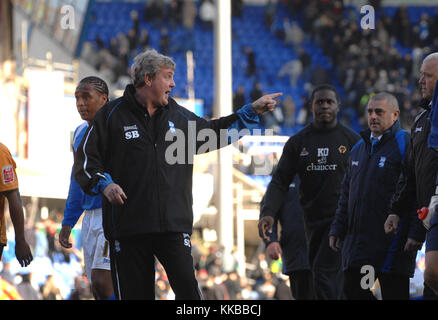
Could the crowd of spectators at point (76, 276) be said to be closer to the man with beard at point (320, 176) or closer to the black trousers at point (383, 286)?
the man with beard at point (320, 176)

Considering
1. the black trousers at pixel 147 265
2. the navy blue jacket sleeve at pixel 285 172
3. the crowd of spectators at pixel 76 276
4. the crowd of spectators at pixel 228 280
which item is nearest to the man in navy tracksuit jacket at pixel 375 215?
the navy blue jacket sleeve at pixel 285 172

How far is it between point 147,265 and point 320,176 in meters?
3.20

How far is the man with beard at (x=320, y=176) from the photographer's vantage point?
28.3 ft

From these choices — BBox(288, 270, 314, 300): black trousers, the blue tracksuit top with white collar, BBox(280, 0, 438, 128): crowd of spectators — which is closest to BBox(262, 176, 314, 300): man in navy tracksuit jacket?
BBox(288, 270, 314, 300): black trousers

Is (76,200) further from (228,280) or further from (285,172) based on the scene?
(228,280)

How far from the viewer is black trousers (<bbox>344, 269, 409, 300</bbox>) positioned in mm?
7176

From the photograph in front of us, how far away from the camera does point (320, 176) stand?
28.4 ft

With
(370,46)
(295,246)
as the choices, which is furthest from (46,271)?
(370,46)

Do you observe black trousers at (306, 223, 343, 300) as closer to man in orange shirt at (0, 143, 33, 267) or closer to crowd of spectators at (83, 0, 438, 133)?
man in orange shirt at (0, 143, 33, 267)

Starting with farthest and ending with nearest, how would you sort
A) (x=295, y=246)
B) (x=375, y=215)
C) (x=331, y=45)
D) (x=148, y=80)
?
1. (x=331, y=45)
2. (x=295, y=246)
3. (x=375, y=215)
4. (x=148, y=80)

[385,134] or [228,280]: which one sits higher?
[385,134]

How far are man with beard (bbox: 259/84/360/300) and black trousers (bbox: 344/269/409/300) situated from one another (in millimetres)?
1216

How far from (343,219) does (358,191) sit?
38 centimetres
